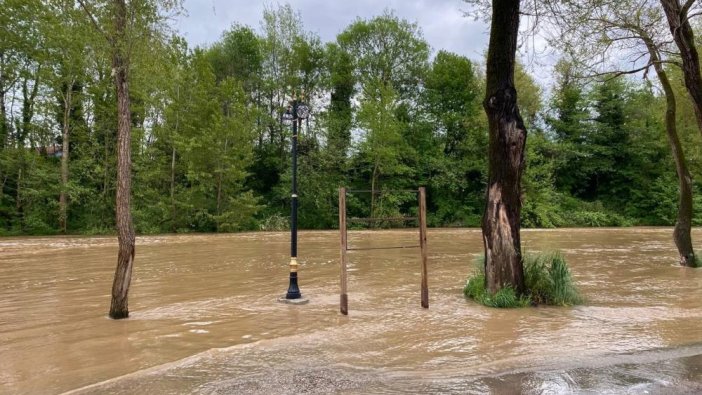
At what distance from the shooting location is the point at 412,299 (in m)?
9.91

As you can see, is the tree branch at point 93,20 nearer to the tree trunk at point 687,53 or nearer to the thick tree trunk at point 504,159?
the thick tree trunk at point 504,159

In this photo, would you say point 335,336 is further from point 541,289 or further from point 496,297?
point 541,289

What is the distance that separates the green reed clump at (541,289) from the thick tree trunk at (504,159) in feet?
0.73

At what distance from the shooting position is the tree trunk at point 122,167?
779 cm

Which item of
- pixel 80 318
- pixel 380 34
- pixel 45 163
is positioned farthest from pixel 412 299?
pixel 380 34

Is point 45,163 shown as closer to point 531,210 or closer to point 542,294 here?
point 542,294

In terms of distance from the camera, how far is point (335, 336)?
23.1 ft

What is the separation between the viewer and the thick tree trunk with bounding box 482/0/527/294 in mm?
9031

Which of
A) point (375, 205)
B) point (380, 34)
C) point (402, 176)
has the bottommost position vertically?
point (375, 205)

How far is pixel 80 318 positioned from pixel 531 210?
37.4m

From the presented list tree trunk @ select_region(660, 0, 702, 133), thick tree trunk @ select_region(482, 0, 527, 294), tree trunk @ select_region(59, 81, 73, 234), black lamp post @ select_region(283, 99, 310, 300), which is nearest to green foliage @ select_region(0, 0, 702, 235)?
tree trunk @ select_region(59, 81, 73, 234)

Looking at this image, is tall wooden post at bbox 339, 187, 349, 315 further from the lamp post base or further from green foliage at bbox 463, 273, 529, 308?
green foliage at bbox 463, 273, 529, 308

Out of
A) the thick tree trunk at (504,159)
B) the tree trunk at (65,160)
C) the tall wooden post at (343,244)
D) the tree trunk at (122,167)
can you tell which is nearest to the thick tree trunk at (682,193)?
the thick tree trunk at (504,159)

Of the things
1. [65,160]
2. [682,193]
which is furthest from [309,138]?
[682,193]
